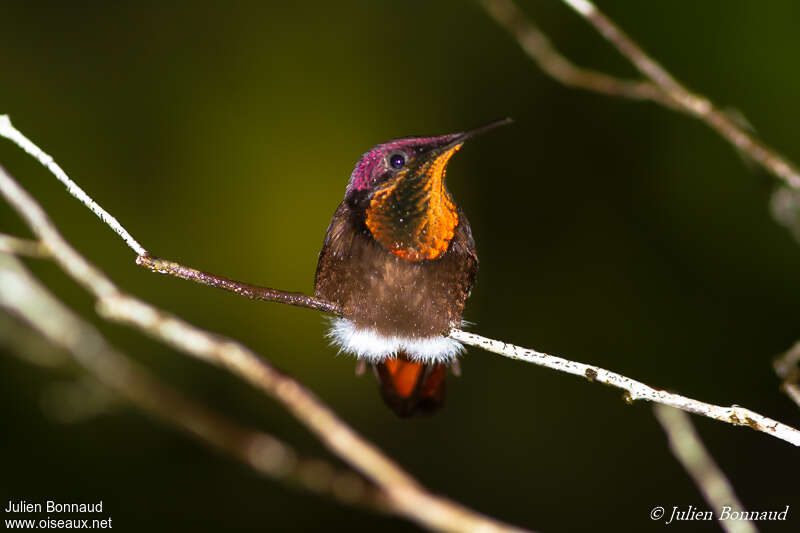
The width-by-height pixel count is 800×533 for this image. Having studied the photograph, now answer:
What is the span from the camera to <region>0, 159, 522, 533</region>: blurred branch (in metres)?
1.35

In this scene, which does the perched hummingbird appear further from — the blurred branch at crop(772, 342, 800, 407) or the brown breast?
the blurred branch at crop(772, 342, 800, 407)

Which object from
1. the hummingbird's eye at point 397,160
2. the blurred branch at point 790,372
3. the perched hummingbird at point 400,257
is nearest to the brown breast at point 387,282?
the perched hummingbird at point 400,257

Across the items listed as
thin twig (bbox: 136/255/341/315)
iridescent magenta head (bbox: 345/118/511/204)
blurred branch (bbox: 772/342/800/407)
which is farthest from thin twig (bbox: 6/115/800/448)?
iridescent magenta head (bbox: 345/118/511/204)

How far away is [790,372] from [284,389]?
133 centimetres

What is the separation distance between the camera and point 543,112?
14.1 ft

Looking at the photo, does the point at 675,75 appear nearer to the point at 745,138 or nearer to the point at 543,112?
the point at 543,112

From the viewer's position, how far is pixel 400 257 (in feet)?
6.52

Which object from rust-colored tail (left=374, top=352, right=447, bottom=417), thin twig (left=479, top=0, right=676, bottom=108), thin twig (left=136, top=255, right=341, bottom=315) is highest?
thin twig (left=479, top=0, right=676, bottom=108)

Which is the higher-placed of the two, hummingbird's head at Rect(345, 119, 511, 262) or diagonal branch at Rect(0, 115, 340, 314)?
hummingbird's head at Rect(345, 119, 511, 262)

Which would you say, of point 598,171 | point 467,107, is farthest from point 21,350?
point 598,171

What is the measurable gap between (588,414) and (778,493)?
3.40 feet

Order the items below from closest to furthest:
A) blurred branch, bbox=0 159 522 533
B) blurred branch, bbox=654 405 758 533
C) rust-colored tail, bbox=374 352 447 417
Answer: blurred branch, bbox=0 159 522 533 → blurred branch, bbox=654 405 758 533 → rust-colored tail, bbox=374 352 447 417

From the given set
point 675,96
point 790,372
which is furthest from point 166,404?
point 675,96

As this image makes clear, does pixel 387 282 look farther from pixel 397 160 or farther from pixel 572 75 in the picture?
pixel 572 75
